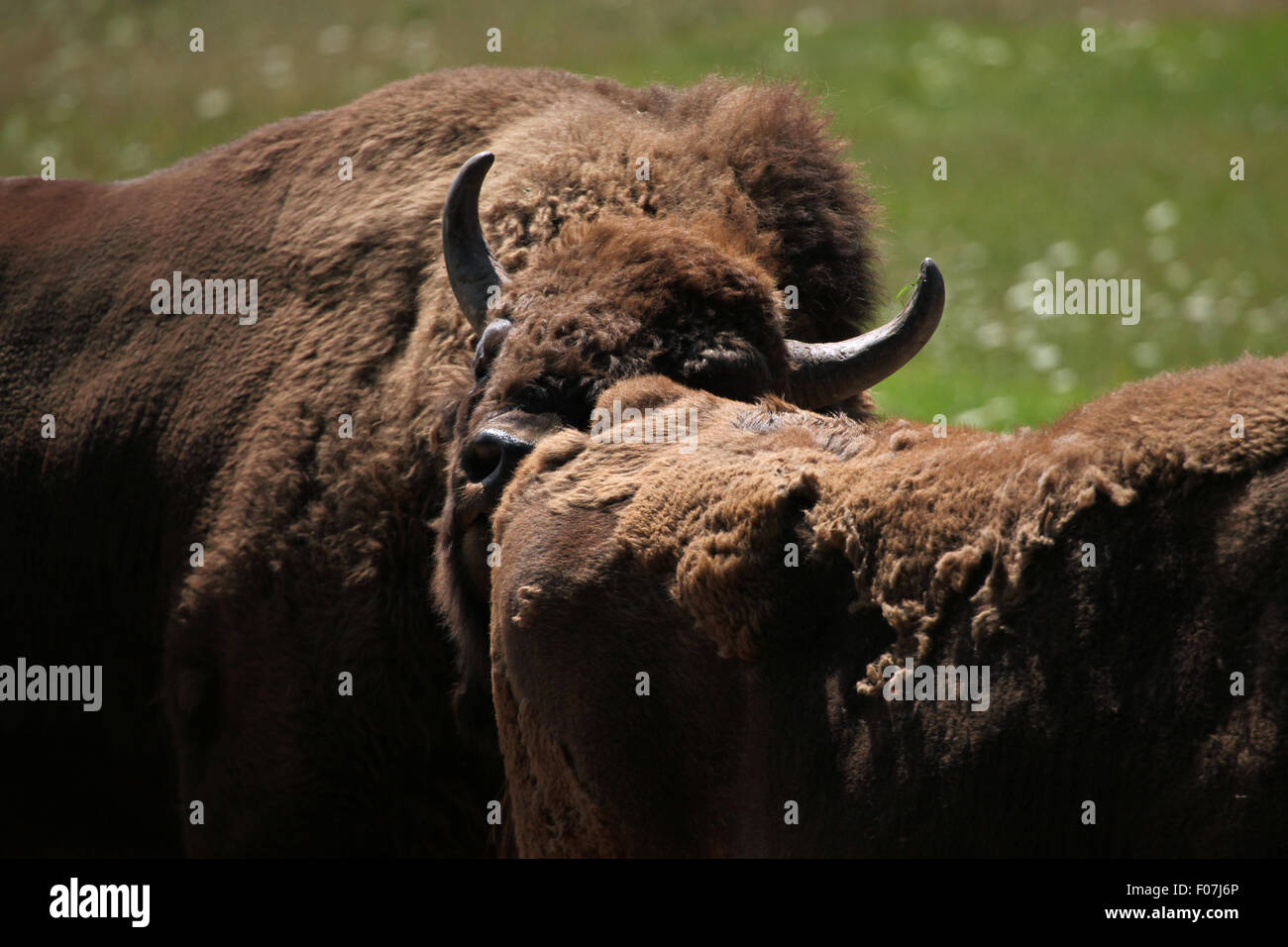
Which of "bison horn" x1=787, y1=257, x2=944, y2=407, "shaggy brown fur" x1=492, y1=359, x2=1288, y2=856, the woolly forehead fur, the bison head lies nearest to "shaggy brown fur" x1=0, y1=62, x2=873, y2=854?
the bison head

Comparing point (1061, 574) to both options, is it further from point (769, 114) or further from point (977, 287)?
point (977, 287)

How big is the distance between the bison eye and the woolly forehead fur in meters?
0.53

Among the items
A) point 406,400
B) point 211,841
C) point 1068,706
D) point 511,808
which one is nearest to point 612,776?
point 511,808

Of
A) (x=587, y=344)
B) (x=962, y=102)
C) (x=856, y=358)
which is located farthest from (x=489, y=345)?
(x=962, y=102)

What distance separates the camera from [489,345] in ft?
11.2

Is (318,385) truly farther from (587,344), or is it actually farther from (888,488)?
(888,488)

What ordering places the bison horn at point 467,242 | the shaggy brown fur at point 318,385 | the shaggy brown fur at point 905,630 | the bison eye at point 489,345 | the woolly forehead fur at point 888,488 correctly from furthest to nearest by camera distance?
the shaggy brown fur at point 318,385 → the bison horn at point 467,242 → the bison eye at point 489,345 → the woolly forehead fur at point 888,488 → the shaggy brown fur at point 905,630

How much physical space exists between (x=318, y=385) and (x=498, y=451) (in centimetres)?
127

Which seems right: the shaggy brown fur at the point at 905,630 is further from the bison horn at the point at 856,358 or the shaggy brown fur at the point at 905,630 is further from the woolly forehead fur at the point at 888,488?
the bison horn at the point at 856,358

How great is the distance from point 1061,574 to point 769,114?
2.43 m

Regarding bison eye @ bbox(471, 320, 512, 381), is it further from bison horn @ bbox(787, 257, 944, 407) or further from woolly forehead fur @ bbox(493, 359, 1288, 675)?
bison horn @ bbox(787, 257, 944, 407)

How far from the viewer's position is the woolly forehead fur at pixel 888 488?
2160mm

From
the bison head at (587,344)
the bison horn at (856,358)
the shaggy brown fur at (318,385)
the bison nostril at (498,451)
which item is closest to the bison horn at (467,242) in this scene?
the bison head at (587,344)
